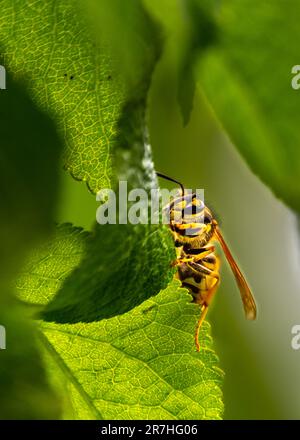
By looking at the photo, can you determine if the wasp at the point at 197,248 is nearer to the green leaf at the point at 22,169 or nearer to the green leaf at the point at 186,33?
the green leaf at the point at 186,33

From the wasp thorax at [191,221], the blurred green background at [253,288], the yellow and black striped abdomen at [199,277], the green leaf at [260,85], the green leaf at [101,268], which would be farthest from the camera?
the blurred green background at [253,288]

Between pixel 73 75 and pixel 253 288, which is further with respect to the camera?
pixel 253 288

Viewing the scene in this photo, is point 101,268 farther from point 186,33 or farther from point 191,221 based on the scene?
point 191,221

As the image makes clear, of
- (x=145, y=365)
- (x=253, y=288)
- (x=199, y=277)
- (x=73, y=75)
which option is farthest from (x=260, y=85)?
(x=253, y=288)

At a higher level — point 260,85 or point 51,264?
point 260,85

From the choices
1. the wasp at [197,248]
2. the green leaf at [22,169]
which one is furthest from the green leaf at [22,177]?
the wasp at [197,248]

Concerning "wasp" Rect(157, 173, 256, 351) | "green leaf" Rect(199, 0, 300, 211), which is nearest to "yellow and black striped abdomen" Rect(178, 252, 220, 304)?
"wasp" Rect(157, 173, 256, 351)
